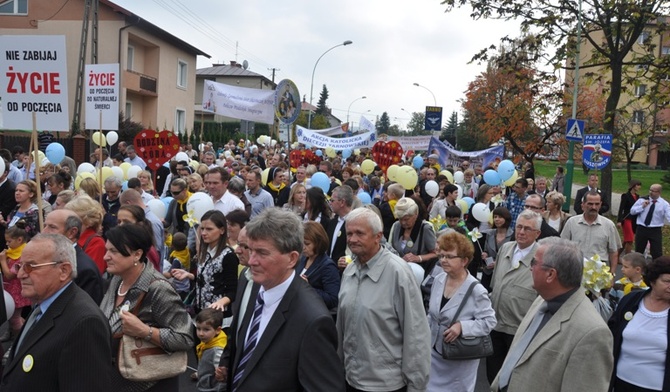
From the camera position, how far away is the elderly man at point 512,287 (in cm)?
543

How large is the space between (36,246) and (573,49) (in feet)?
61.8

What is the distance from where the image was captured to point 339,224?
6777mm

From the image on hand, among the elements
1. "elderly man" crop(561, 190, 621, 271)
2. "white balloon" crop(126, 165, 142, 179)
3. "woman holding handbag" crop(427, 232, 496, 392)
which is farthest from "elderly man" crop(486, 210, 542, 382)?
"white balloon" crop(126, 165, 142, 179)

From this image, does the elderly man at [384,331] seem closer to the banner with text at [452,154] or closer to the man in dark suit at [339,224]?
the man in dark suit at [339,224]

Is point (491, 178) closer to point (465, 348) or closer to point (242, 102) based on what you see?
point (242, 102)

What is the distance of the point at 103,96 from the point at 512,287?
782 cm

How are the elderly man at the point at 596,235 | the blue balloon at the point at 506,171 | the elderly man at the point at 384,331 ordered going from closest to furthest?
1. the elderly man at the point at 384,331
2. the elderly man at the point at 596,235
3. the blue balloon at the point at 506,171

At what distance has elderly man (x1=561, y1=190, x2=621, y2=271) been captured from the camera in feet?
25.4

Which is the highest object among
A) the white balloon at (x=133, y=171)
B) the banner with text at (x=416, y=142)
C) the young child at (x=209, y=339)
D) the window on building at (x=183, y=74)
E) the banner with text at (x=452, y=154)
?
the window on building at (x=183, y=74)

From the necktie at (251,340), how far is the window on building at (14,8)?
1348 inches

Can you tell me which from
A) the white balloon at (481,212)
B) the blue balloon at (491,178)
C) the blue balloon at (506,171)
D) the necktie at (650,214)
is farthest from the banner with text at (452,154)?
the white balloon at (481,212)

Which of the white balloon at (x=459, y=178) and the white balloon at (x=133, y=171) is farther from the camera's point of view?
the white balloon at (x=459, y=178)

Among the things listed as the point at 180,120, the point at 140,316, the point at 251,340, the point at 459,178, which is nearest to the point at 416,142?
the point at 459,178

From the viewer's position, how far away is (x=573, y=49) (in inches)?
752
